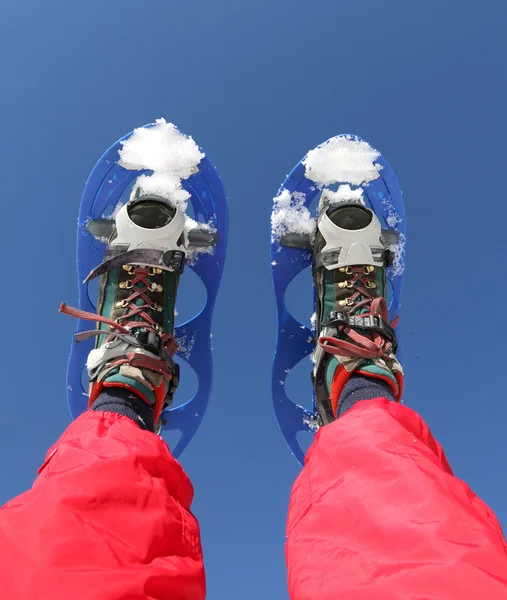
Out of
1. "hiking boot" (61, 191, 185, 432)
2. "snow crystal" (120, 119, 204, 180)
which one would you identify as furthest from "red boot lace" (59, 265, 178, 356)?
"snow crystal" (120, 119, 204, 180)

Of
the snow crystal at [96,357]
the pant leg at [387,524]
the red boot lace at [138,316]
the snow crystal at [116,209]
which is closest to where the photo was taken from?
the pant leg at [387,524]

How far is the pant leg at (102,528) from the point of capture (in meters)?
0.63

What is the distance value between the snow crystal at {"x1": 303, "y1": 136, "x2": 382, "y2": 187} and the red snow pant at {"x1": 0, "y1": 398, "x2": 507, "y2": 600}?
123 cm

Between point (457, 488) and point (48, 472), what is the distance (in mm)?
696

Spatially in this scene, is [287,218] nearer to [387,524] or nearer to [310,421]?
[310,421]

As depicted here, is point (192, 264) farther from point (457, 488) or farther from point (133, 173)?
point (457, 488)

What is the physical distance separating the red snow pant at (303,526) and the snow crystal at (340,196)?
112cm

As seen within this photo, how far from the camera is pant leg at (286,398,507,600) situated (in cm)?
61

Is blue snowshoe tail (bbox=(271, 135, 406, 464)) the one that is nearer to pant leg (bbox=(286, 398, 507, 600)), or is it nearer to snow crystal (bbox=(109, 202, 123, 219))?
snow crystal (bbox=(109, 202, 123, 219))

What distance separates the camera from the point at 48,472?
0.82 metres

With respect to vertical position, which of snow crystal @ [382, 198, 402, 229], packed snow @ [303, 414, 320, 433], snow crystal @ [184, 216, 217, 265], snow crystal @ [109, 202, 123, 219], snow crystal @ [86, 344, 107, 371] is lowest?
snow crystal @ [86, 344, 107, 371]

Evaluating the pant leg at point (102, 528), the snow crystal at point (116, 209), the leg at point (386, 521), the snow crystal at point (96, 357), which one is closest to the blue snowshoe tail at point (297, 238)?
the snow crystal at point (116, 209)

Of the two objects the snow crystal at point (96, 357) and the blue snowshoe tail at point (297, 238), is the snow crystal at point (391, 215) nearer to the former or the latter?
the blue snowshoe tail at point (297, 238)

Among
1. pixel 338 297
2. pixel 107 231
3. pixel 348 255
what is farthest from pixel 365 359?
pixel 107 231
